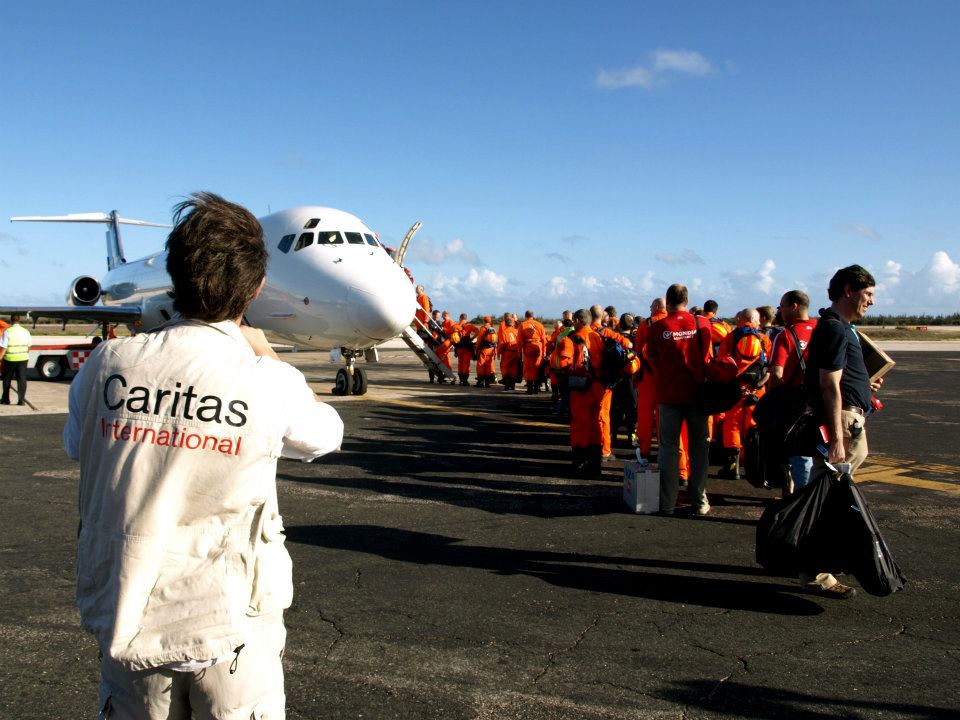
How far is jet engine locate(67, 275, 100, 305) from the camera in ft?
84.1

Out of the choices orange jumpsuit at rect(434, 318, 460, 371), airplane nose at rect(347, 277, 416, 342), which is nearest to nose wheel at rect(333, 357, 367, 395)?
airplane nose at rect(347, 277, 416, 342)

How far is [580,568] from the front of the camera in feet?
18.6

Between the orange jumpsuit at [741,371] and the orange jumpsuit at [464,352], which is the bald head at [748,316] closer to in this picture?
the orange jumpsuit at [741,371]

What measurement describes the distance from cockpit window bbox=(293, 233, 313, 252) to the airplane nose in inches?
60.2

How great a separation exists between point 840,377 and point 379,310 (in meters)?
9.54

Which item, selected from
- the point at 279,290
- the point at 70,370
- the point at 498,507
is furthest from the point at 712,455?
the point at 70,370

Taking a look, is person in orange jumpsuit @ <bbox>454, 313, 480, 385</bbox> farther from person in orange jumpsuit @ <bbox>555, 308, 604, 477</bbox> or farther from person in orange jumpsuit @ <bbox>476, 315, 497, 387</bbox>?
person in orange jumpsuit @ <bbox>555, 308, 604, 477</bbox>

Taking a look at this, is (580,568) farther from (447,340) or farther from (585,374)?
(447,340)

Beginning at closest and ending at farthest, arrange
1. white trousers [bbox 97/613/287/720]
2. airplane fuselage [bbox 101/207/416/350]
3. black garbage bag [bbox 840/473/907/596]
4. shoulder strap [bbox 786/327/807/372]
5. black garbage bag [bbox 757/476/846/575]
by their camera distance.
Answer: white trousers [bbox 97/613/287/720] → black garbage bag [bbox 840/473/907/596] → black garbage bag [bbox 757/476/846/575] → shoulder strap [bbox 786/327/807/372] → airplane fuselage [bbox 101/207/416/350]

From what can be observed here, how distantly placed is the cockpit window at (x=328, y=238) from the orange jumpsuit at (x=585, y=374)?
6798 mm

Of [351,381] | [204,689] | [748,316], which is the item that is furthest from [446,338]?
[204,689]

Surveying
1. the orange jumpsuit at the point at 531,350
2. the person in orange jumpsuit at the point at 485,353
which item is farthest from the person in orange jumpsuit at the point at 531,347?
the person in orange jumpsuit at the point at 485,353

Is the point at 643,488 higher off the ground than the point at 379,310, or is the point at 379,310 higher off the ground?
the point at 379,310

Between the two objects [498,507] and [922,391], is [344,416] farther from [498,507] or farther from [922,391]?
[922,391]
